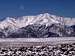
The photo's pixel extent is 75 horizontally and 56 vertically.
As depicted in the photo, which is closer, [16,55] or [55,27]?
[16,55]

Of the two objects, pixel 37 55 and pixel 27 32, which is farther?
pixel 27 32

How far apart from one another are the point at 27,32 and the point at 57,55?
6028 inches

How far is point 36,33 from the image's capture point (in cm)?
19100

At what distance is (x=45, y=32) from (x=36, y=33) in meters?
5.26

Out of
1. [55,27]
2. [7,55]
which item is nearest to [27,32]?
[55,27]

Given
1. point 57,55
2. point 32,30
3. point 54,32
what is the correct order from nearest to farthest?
1. point 57,55
2. point 54,32
3. point 32,30

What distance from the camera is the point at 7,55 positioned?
39.9 meters

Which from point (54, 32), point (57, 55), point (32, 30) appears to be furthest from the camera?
point (32, 30)

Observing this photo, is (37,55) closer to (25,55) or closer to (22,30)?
(25,55)

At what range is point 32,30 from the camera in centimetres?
19800

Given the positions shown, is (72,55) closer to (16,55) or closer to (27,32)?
(16,55)

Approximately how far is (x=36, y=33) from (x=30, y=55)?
152 metres

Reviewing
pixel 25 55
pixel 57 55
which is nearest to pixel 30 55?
pixel 25 55

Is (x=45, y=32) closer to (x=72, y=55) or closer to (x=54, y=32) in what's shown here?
(x=54, y=32)
